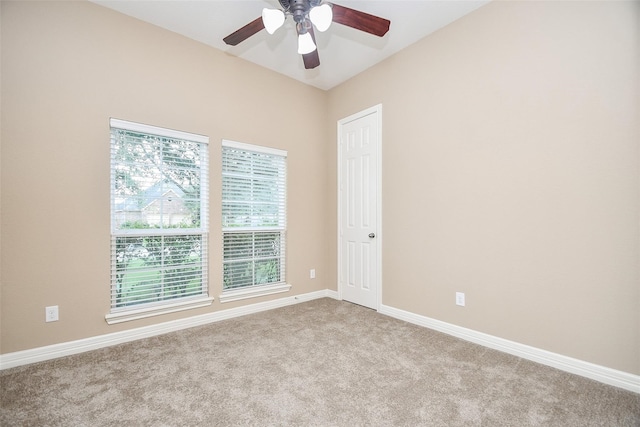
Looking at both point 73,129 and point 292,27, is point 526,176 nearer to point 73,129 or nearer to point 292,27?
point 292,27

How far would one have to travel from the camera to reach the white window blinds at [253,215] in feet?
11.0

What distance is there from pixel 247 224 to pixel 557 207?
9.81 ft

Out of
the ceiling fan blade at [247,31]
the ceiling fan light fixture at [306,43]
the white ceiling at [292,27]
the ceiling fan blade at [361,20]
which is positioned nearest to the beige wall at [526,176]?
the white ceiling at [292,27]

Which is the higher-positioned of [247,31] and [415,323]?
[247,31]

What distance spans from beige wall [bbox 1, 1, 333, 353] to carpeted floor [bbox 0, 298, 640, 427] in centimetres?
53

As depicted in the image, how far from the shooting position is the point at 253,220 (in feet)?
11.6

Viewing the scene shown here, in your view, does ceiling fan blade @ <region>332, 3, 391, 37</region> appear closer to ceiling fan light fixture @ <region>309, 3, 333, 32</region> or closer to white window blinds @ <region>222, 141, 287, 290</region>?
ceiling fan light fixture @ <region>309, 3, 333, 32</region>

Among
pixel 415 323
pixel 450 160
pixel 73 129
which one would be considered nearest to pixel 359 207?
pixel 450 160

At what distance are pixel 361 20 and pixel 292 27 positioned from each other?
1148mm

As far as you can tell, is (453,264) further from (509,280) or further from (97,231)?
(97,231)

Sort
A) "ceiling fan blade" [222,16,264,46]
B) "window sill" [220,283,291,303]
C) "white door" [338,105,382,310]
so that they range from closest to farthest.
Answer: "ceiling fan blade" [222,16,264,46] → "window sill" [220,283,291,303] → "white door" [338,105,382,310]

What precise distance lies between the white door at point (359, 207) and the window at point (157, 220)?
1.78 meters

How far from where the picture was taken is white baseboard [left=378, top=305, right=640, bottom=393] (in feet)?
6.20

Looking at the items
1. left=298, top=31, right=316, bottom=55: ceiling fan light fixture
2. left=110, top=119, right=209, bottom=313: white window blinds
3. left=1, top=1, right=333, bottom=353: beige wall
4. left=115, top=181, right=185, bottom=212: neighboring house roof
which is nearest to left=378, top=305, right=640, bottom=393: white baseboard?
left=1, top=1, right=333, bottom=353: beige wall
